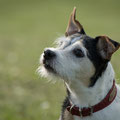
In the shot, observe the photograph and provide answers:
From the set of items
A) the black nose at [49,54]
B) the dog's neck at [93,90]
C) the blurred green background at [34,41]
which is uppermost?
the black nose at [49,54]

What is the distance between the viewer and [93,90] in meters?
6.79

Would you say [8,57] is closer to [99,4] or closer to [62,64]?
[62,64]

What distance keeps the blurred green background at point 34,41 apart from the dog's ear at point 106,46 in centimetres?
77

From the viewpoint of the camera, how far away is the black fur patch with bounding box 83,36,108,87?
6.78 metres

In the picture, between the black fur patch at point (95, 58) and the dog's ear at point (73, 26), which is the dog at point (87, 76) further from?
the dog's ear at point (73, 26)

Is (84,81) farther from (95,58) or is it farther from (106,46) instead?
(106,46)

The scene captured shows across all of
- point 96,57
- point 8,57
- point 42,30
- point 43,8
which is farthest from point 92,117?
point 43,8

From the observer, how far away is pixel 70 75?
6.69 meters

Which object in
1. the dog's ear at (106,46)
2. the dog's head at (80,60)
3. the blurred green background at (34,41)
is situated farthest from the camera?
the blurred green background at (34,41)

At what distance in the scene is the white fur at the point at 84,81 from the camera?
22.1 feet

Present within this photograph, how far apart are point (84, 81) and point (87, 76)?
0.08 metres

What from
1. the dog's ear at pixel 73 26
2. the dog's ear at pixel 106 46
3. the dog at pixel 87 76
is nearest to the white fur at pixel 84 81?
the dog at pixel 87 76

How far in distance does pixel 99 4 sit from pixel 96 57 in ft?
96.4

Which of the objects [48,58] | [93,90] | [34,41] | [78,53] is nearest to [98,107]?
[93,90]
